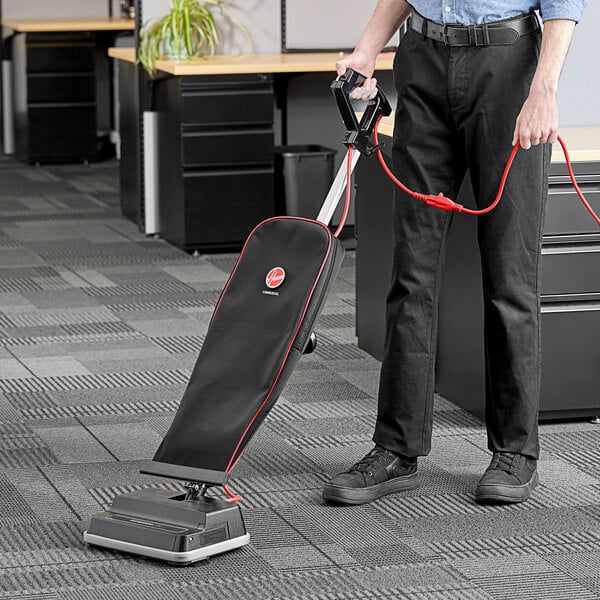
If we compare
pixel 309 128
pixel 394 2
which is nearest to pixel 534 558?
pixel 394 2

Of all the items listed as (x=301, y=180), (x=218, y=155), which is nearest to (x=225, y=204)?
(x=218, y=155)

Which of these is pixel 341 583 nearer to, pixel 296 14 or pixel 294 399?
pixel 294 399

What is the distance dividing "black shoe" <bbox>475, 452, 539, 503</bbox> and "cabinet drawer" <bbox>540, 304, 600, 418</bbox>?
45cm

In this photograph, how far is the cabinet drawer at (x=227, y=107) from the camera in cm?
514

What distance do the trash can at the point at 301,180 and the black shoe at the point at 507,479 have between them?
2.84m

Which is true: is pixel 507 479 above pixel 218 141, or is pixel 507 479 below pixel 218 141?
below

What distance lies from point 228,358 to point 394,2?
82 cm

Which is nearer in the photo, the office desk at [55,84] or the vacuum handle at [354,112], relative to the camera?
the vacuum handle at [354,112]

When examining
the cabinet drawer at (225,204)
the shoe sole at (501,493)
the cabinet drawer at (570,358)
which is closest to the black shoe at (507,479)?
the shoe sole at (501,493)

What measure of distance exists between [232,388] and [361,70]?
2.27 feet

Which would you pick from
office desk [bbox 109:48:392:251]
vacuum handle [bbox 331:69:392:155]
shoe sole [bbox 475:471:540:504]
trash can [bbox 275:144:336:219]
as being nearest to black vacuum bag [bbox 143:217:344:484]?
vacuum handle [bbox 331:69:392:155]

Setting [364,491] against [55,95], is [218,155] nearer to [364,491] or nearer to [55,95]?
[364,491]

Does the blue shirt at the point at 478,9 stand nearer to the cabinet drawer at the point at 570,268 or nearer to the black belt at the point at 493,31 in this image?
the black belt at the point at 493,31

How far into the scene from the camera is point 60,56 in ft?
25.4
